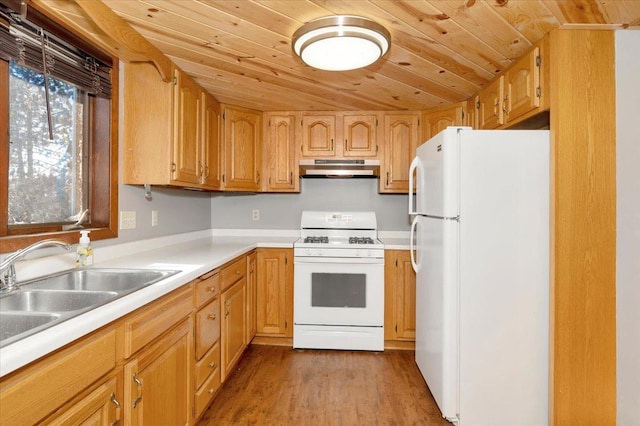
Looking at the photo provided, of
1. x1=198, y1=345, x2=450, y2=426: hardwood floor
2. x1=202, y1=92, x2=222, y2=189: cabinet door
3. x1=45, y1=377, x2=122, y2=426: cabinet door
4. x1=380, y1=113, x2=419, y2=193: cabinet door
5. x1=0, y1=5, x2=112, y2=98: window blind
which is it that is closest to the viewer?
x1=45, y1=377, x2=122, y2=426: cabinet door

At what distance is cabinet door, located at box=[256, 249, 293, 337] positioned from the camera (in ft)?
9.37

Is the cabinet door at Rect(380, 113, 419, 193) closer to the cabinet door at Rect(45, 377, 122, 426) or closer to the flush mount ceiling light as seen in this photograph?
the flush mount ceiling light

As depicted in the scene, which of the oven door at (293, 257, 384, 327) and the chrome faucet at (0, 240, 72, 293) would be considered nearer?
the chrome faucet at (0, 240, 72, 293)

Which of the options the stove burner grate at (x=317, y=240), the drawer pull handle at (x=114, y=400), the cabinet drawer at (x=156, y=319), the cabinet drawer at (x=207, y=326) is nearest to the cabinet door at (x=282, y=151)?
the stove burner grate at (x=317, y=240)

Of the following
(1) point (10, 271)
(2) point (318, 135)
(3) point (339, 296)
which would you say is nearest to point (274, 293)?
(3) point (339, 296)

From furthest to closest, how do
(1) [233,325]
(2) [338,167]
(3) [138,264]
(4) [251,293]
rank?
(2) [338,167], (4) [251,293], (1) [233,325], (3) [138,264]

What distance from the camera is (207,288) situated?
5.99ft

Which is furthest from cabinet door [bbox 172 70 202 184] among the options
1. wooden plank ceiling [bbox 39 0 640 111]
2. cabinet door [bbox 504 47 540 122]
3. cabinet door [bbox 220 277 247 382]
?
cabinet door [bbox 504 47 540 122]

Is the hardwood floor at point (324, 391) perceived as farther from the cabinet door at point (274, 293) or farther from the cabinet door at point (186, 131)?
the cabinet door at point (186, 131)

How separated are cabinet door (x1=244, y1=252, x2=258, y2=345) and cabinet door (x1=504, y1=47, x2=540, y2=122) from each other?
81.6 inches

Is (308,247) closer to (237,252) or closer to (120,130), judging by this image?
(237,252)

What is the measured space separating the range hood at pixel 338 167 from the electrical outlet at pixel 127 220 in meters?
1.44

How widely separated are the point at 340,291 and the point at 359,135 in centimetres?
140

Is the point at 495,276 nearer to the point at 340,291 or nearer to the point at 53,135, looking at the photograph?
the point at 340,291
